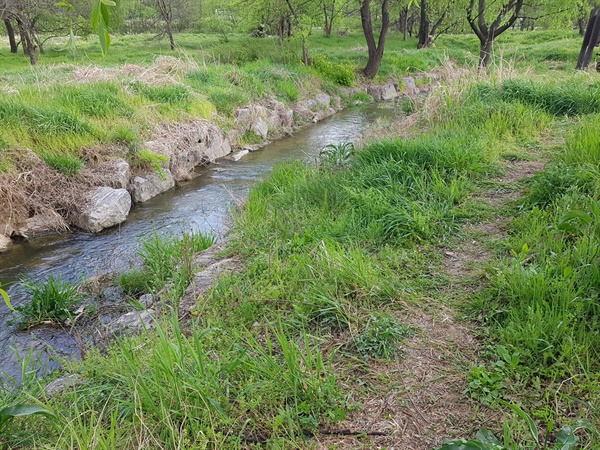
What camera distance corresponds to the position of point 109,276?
5.43 metres

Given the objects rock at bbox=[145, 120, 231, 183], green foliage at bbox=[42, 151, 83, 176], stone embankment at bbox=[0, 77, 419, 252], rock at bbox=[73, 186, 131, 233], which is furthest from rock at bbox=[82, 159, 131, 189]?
rock at bbox=[145, 120, 231, 183]

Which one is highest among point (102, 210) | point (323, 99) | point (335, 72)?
point (335, 72)

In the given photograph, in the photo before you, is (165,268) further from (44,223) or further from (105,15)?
(105,15)

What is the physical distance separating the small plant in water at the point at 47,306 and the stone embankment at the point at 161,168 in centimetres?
241

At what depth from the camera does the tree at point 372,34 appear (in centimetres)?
1917

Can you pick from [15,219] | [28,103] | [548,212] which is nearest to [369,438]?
[548,212]

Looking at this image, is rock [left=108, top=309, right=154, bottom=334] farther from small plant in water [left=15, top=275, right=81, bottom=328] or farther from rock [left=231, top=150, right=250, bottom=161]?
rock [left=231, top=150, right=250, bottom=161]

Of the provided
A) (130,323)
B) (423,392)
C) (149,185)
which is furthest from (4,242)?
(423,392)

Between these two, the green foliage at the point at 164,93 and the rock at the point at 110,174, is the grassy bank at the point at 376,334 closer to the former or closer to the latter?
the rock at the point at 110,174

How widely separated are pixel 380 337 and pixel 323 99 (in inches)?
605

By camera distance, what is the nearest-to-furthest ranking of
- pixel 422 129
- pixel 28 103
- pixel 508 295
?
pixel 508 295 < pixel 422 129 < pixel 28 103

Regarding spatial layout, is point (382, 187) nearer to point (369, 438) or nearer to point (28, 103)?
point (369, 438)

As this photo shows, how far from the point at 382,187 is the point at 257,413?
11.0ft

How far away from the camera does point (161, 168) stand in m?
8.95
